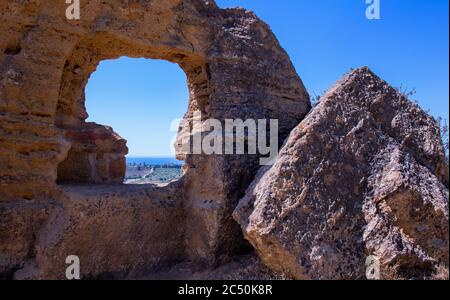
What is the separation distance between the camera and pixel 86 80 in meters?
5.24

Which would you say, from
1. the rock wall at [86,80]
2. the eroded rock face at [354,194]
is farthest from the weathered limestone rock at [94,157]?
the eroded rock face at [354,194]

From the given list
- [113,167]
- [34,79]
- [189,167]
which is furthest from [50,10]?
[113,167]

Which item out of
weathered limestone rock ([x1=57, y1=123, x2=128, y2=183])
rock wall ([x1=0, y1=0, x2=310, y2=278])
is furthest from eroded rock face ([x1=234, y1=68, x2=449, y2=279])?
weathered limestone rock ([x1=57, y1=123, x2=128, y2=183])

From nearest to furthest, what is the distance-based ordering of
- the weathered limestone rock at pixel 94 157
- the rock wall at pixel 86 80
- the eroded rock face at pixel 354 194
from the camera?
the eroded rock face at pixel 354 194 < the rock wall at pixel 86 80 < the weathered limestone rock at pixel 94 157

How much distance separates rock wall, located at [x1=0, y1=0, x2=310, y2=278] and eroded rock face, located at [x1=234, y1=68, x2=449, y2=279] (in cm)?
91

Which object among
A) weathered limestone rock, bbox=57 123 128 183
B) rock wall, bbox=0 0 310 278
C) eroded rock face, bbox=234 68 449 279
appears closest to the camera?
eroded rock face, bbox=234 68 449 279

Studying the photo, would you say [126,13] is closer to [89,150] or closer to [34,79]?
[34,79]

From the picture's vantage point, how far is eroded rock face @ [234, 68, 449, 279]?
3297 mm

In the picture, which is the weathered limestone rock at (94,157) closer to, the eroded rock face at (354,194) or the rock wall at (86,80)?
the rock wall at (86,80)

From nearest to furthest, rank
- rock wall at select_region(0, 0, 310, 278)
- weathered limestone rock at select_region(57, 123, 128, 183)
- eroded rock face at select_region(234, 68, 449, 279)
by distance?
eroded rock face at select_region(234, 68, 449, 279) → rock wall at select_region(0, 0, 310, 278) → weathered limestone rock at select_region(57, 123, 128, 183)

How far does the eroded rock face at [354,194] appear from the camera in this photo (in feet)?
10.8

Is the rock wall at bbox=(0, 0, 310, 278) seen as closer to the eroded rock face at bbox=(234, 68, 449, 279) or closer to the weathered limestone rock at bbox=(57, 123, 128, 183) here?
the weathered limestone rock at bbox=(57, 123, 128, 183)

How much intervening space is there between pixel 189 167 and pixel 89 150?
1981 mm

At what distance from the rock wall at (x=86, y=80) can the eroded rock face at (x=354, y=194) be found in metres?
0.91
